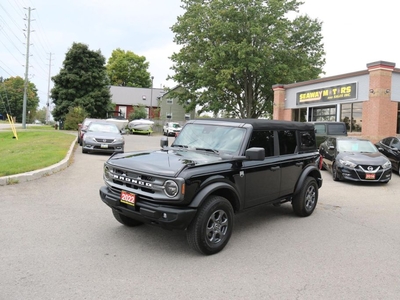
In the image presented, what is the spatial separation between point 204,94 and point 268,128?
29304mm

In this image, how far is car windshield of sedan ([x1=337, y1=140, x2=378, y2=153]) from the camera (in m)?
11.5

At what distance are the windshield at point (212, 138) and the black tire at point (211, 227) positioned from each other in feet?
3.37

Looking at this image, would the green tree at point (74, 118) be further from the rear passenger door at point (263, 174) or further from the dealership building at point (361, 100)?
the rear passenger door at point (263, 174)

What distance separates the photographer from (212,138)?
5562mm

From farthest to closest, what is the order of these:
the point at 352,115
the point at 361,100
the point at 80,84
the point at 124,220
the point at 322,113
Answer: the point at 80,84 < the point at 322,113 < the point at 352,115 < the point at 361,100 < the point at 124,220

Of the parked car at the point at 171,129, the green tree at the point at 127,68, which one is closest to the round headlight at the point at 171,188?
the parked car at the point at 171,129

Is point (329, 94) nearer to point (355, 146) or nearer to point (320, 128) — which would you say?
point (320, 128)

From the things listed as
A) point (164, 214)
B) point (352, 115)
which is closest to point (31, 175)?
point (164, 214)

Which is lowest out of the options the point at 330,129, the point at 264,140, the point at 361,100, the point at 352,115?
the point at 264,140

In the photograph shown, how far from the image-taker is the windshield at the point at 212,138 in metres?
5.30

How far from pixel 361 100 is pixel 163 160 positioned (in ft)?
62.3

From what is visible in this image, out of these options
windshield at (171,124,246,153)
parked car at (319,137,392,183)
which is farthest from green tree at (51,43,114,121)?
windshield at (171,124,246,153)

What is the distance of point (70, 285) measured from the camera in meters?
3.43

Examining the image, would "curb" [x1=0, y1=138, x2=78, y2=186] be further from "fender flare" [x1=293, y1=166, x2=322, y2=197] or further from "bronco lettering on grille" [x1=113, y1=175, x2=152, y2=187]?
"fender flare" [x1=293, y1=166, x2=322, y2=197]
